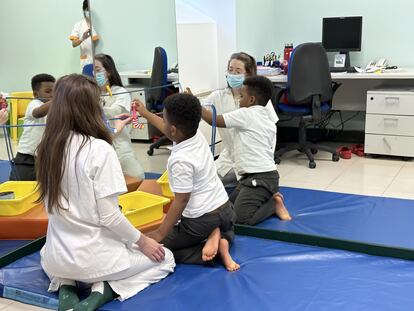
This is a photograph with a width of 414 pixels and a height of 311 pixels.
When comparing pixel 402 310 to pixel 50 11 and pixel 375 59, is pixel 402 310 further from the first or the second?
pixel 375 59

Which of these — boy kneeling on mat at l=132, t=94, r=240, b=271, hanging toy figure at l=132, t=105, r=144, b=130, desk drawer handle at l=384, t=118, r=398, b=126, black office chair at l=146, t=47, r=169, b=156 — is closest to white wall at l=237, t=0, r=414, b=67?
desk drawer handle at l=384, t=118, r=398, b=126

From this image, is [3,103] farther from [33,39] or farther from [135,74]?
[135,74]

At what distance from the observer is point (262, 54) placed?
5004 millimetres

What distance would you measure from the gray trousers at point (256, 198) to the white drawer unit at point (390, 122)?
5.76 feet

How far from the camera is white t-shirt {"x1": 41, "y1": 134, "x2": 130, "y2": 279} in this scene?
1.86 meters

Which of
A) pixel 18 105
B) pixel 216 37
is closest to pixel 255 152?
pixel 18 105

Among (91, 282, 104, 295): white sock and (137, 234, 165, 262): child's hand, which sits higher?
(137, 234, 165, 262): child's hand

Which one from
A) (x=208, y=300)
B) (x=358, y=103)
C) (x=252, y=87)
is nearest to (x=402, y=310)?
(x=208, y=300)

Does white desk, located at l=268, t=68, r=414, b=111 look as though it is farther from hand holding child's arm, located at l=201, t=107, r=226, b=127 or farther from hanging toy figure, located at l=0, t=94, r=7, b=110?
hanging toy figure, located at l=0, t=94, r=7, b=110

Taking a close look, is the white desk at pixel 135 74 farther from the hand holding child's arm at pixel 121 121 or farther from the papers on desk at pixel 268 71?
the papers on desk at pixel 268 71

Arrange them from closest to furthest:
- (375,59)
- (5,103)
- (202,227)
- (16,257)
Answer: (202,227)
(16,257)
(5,103)
(375,59)

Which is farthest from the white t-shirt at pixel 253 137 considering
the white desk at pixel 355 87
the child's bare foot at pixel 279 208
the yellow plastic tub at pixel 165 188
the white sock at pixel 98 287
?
the white desk at pixel 355 87

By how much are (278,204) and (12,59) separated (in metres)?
1.73

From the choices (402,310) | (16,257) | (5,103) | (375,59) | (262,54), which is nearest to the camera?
(402,310)
